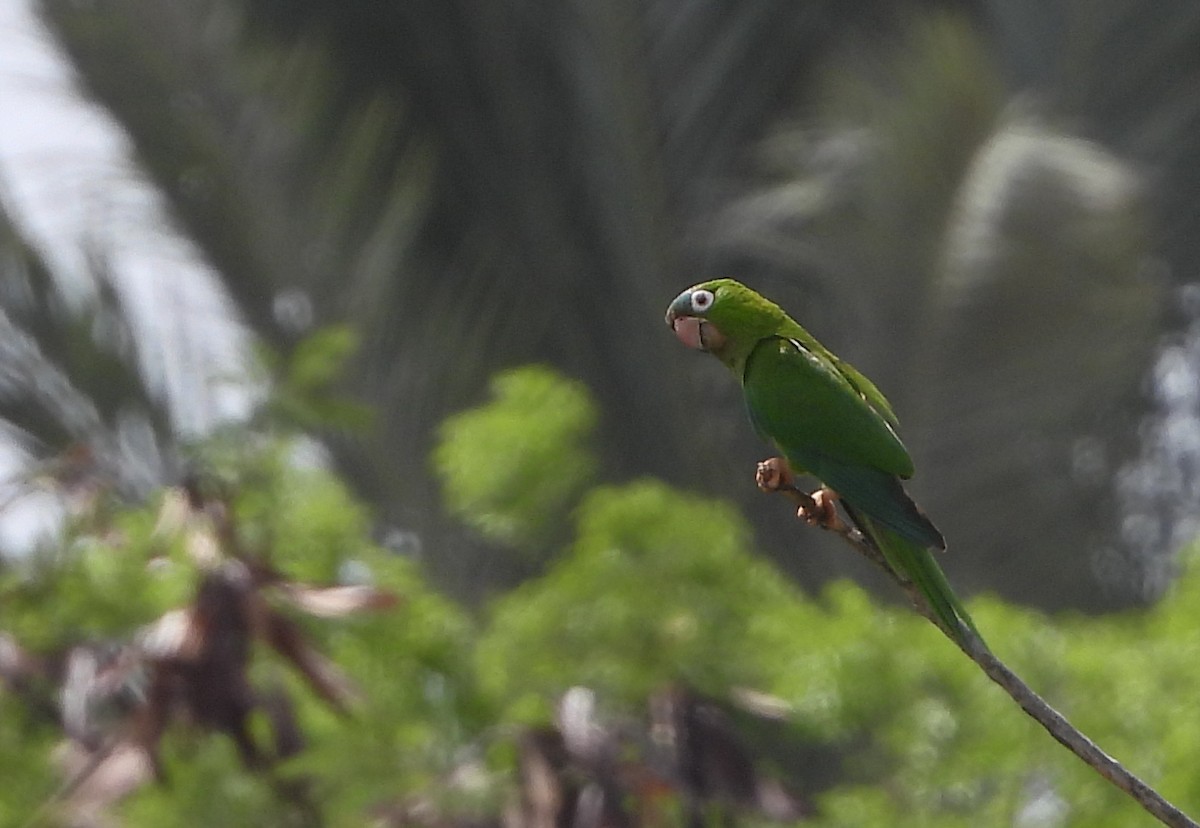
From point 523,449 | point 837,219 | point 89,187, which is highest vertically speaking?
point 523,449

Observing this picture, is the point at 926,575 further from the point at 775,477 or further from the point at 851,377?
the point at 851,377

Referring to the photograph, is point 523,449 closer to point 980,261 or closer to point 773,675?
point 773,675

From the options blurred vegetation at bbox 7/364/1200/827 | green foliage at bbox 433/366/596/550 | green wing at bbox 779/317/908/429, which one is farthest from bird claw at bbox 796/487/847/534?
green foliage at bbox 433/366/596/550

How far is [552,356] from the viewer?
1040 cm

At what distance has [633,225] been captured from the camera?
9992mm

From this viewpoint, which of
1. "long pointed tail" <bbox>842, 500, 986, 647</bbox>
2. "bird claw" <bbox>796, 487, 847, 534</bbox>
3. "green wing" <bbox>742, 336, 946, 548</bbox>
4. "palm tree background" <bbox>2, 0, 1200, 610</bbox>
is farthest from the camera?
"palm tree background" <bbox>2, 0, 1200, 610</bbox>

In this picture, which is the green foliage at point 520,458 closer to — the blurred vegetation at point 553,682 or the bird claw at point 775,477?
the blurred vegetation at point 553,682

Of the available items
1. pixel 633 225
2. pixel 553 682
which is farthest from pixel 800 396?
pixel 633 225

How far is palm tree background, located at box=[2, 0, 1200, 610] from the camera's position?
929 cm

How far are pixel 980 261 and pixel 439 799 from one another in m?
4.65

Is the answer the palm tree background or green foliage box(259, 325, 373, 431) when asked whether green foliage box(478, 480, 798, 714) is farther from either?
the palm tree background

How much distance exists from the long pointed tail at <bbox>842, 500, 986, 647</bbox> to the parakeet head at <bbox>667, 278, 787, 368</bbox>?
0.50 meters

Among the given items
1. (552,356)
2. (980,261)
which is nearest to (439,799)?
(980,261)

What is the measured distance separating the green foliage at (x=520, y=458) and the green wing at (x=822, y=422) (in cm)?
215
